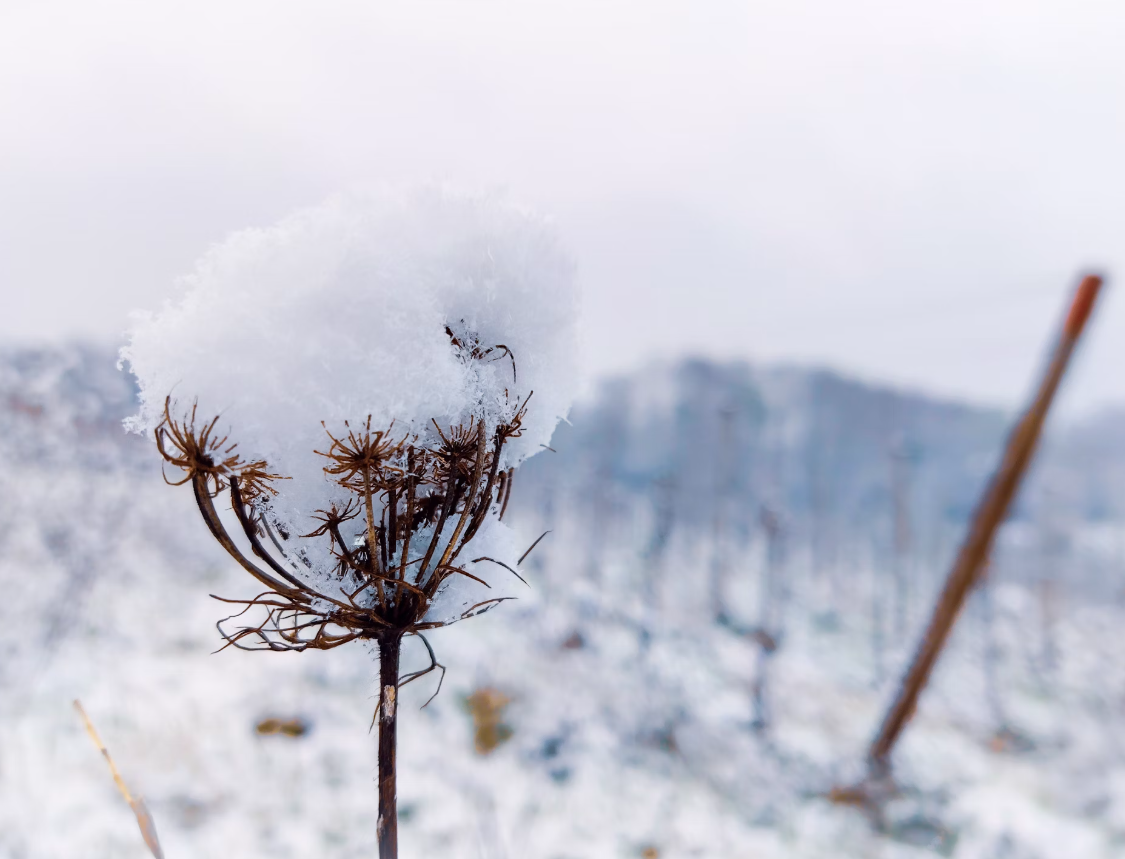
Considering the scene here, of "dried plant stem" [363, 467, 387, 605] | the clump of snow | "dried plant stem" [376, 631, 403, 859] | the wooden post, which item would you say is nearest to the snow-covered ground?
"dried plant stem" [376, 631, 403, 859]

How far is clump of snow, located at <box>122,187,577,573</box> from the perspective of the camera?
1.33m

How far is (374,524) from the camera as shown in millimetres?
1417

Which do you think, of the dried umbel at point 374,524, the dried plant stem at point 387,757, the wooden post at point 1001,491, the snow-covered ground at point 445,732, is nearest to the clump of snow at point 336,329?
the dried umbel at point 374,524

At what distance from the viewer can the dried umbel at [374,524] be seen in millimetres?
1326

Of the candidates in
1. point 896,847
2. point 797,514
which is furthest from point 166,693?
point 797,514

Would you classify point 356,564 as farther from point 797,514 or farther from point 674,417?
point 674,417

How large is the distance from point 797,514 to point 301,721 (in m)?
45.2

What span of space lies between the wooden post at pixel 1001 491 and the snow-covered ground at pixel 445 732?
2.78m

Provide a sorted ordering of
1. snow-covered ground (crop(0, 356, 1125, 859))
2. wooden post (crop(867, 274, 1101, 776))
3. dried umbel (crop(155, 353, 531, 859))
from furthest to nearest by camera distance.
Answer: wooden post (crop(867, 274, 1101, 776)) < snow-covered ground (crop(0, 356, 1125, 859)) < dried umbel (crop(155, 353, 531, 859))

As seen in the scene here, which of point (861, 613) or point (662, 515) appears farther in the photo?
point (861, 613)

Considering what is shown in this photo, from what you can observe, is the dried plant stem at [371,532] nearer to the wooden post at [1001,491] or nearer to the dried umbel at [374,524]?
the dried umbel at [374,524]

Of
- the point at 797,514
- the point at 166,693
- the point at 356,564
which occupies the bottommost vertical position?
the point at 356,564

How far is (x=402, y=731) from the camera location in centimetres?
785

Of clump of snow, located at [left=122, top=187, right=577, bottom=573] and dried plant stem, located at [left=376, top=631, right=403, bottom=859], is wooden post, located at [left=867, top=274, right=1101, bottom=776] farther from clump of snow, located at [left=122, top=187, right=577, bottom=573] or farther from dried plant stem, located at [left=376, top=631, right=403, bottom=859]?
dried plant stem, located at [left=376, top=631, right=403, bottom=859]
